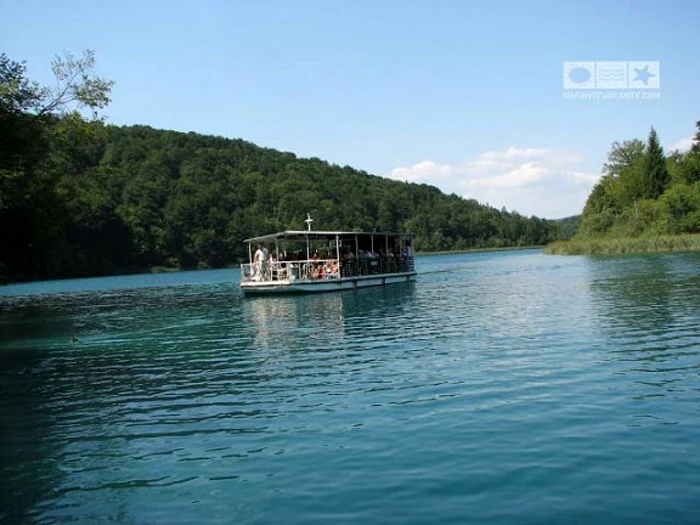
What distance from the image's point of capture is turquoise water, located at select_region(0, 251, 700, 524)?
702 centimetres

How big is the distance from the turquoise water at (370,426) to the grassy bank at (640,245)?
161 feet

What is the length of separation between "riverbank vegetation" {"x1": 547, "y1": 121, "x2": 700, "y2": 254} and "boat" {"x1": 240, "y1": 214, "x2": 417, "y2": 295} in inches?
1371

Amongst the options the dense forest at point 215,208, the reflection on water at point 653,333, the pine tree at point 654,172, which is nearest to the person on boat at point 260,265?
the reflection on water at point 653,333

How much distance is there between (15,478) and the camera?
8.50 meters

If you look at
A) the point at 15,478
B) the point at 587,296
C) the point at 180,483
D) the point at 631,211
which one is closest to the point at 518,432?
the point at 180,483

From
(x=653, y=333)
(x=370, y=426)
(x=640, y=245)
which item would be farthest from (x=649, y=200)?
(x=370, y=426)

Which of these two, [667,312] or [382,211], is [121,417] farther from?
[382,211]

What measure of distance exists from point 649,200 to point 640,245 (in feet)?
83.4

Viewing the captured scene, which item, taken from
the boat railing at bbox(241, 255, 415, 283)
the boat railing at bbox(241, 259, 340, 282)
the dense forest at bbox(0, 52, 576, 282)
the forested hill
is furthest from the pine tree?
the boat railing at bbox(241, 259, 340, 282)

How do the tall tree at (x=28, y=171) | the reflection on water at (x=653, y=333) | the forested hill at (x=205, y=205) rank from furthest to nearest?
1. the forested hill at (x=205, y=205)
2. the tall tree at (x=28, y=171)
3. the reflection on water at (x=653, y=333)

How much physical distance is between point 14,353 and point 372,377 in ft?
42.3

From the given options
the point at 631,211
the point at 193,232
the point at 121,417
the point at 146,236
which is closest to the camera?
the point at 121,417

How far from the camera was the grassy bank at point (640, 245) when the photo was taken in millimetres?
65250

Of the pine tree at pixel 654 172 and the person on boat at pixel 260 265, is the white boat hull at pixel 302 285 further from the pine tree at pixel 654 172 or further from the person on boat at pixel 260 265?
the pine tree at pixel 654 172
